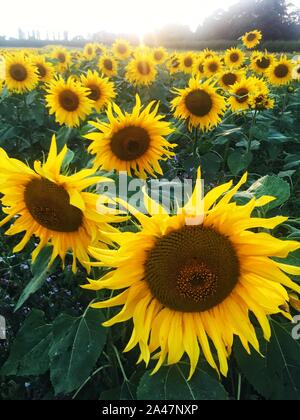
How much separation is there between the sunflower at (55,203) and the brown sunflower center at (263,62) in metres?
6.50

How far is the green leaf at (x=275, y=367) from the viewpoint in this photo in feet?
4.88

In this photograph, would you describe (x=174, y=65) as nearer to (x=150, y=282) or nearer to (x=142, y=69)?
(x=142, y=69)

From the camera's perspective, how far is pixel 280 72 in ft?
22.5

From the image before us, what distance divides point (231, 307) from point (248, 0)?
154ft

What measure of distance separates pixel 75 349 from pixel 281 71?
626cm

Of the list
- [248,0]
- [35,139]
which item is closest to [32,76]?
[35,139]

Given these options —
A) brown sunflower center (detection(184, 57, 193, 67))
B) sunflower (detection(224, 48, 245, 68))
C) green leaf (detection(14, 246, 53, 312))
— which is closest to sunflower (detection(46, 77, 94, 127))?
green leaf (detection(14, 246, 53, 312))

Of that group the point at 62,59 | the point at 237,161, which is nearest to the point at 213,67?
the point at 62,59

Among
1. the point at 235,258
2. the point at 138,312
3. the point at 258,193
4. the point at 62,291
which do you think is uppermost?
the point at 258,193

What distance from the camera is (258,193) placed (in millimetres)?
1545

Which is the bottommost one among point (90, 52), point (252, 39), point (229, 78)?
point (229, 78)

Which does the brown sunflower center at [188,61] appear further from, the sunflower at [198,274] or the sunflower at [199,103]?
the sunflower at [198,274]

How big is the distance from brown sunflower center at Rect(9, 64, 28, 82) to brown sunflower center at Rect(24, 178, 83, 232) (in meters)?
4.07
